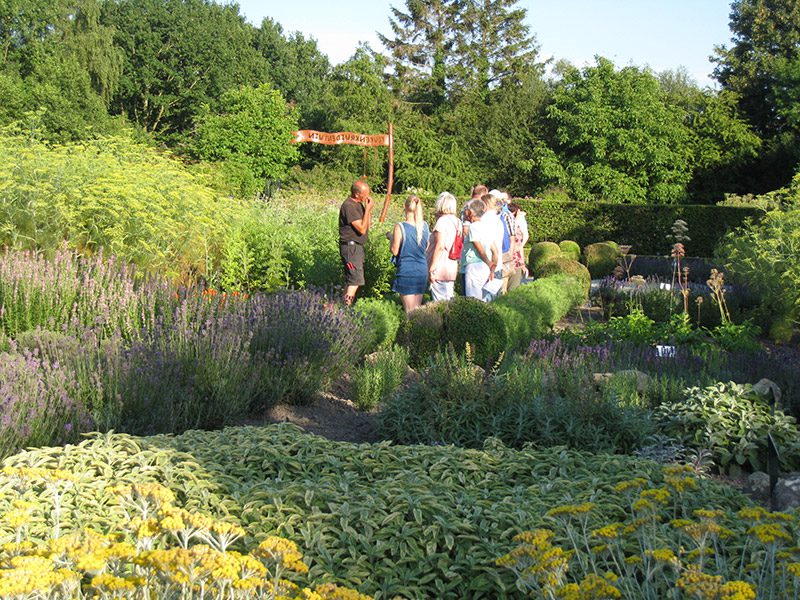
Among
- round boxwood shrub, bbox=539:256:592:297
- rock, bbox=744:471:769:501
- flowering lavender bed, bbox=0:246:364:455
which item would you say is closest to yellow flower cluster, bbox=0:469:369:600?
flowering lavender bed, bbox=0:246:364:455

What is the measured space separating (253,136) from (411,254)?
82.0 feet

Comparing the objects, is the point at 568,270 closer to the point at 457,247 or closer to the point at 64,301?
the point at 457,247

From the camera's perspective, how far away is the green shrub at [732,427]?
5203 millimetres

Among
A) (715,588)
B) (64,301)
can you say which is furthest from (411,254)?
(715,588)

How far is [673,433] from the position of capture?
543 centimetres

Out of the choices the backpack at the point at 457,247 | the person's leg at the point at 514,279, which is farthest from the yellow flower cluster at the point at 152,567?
the person's leg at the point at 514,279

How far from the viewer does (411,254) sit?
895 centimetres

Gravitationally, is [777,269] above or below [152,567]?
above

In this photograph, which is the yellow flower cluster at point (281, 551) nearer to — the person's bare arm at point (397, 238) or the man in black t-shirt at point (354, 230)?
the person's bare arm at point (397, 238)

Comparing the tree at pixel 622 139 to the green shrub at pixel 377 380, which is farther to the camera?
the tree at pixel 622 139

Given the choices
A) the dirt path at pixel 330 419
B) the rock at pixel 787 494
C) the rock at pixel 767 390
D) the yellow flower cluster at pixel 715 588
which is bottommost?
the dirt path at pixel 330 419

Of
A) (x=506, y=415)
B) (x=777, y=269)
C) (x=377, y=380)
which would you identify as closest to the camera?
(x=506, y=415)

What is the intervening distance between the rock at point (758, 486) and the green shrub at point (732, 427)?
0.16 meters

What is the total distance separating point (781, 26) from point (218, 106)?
2527cm
